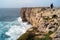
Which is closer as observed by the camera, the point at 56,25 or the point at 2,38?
the point at 56,25

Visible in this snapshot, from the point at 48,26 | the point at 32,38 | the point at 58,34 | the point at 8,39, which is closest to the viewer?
the point at 58,34

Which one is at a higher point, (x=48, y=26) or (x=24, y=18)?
(x=48, y=26)

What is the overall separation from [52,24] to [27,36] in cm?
285

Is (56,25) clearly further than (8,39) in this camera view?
No

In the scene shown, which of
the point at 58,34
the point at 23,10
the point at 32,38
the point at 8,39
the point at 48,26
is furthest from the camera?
the point at 23,10

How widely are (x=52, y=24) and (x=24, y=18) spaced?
3530cm

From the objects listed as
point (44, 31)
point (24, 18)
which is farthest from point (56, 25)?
point (24, 18)

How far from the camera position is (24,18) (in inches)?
2285

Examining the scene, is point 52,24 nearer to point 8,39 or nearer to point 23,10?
point 8,39

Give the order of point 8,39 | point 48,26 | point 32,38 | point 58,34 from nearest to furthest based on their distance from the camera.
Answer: point 58,34
point 32,38
point 48,26
point 8,39

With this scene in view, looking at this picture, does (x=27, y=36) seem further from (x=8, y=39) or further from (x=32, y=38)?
(x=8, y=39)

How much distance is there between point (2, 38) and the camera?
35469 mm

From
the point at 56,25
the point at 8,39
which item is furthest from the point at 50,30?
the point at 8,39

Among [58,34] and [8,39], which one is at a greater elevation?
[58,34]
